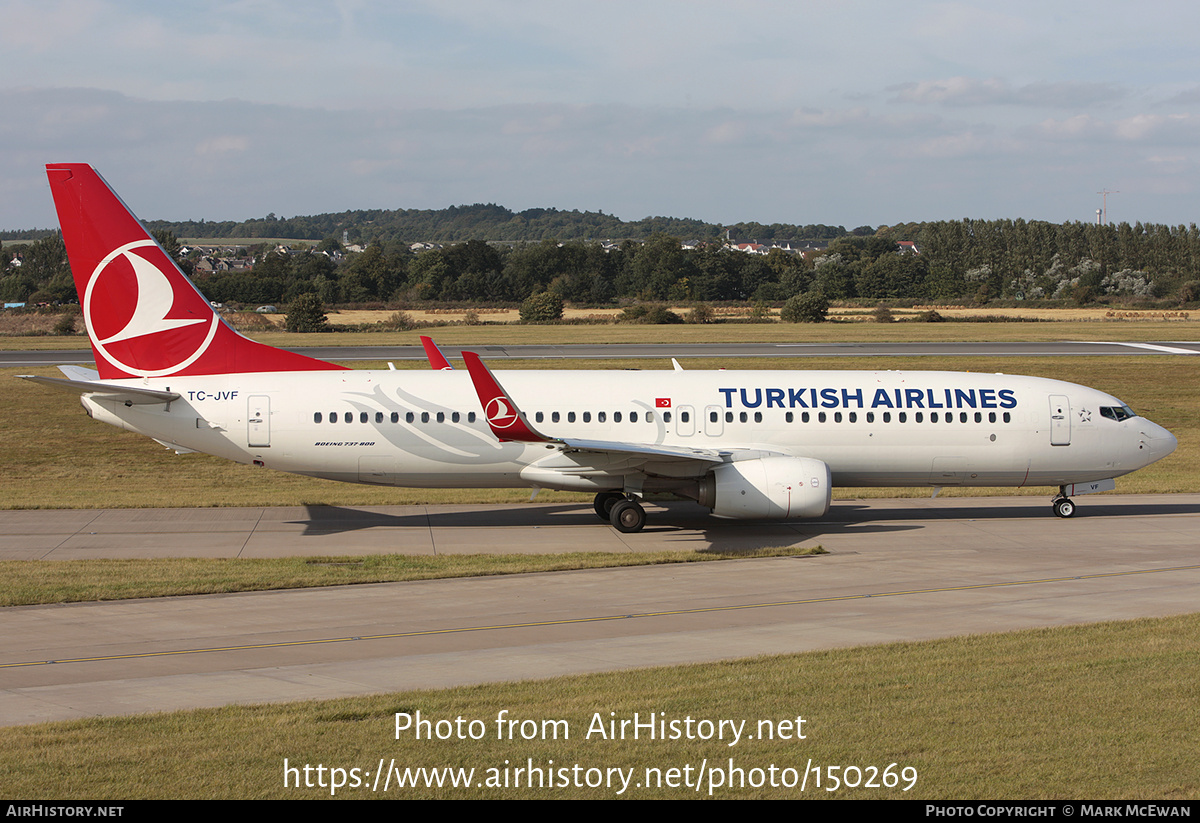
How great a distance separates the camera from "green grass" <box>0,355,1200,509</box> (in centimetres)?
2858

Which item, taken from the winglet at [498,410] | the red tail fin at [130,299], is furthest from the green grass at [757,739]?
the red tail fin at [130,299]

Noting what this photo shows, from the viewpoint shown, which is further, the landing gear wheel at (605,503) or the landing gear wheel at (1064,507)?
the landing gear wheel at (1064,507)

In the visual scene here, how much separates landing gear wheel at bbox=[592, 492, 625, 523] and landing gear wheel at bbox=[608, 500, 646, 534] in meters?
1.36

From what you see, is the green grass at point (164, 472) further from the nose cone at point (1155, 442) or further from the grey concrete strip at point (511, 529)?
the nose cone at point (1155, 442)

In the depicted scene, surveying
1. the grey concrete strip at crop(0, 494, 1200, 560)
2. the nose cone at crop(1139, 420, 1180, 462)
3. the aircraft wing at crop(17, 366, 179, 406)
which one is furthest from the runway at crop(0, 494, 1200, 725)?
the aircraft wing at crop(17, 366, 179, 406)

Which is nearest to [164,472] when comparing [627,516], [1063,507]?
[627,516]

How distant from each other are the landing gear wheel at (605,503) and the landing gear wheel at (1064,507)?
1078cm

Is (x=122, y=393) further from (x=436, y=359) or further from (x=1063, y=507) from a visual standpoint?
(x=1063, y=507)

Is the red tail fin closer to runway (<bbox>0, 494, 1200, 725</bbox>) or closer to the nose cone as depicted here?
runway (<bbox>0, 494, 1200, 725</bbox>)

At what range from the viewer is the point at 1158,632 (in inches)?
584

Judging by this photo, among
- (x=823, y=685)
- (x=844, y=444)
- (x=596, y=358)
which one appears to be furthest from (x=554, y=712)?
(x=596, y=358)

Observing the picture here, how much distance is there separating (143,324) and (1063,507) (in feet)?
73.8

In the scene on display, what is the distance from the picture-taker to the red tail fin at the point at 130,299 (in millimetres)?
24125
